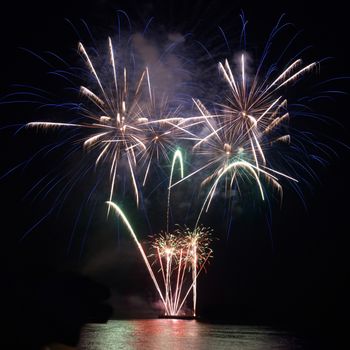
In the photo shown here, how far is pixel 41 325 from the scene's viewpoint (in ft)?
17.2

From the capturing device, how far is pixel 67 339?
5.10 meters

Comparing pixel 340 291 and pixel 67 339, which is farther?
pixel 340 291

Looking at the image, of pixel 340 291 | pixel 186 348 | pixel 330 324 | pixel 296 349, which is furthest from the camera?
pixel 330 324

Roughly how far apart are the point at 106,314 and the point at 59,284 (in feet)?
2.22

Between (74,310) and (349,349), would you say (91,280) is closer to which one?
(74,310)

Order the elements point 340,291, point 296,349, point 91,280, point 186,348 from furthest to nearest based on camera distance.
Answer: point 340,291
point 296,349
point 186,348
point 91,280

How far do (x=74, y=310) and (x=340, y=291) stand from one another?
68.2m

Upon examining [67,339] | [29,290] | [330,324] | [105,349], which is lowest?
[67,339]

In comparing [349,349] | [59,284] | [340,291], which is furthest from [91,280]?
[340,291]

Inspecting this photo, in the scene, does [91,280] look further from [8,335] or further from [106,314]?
[8,335]

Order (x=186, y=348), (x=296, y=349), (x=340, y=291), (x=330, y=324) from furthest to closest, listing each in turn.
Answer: (x=330, y=324) < (x=340, y=291) < (x=296, y=349) < (x=186, y=348)

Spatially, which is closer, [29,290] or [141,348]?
[29,290]

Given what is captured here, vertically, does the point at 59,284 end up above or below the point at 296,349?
below

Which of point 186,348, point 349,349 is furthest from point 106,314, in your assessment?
point 349,349
